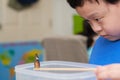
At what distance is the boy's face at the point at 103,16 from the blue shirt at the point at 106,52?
57mm

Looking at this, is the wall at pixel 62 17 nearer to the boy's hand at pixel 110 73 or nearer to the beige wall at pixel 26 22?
the beige wall at pixel 26 22

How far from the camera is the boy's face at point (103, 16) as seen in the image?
0.70 metres

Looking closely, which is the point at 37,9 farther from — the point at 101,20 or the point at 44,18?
the point at 101,20

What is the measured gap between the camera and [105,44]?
0.83 m

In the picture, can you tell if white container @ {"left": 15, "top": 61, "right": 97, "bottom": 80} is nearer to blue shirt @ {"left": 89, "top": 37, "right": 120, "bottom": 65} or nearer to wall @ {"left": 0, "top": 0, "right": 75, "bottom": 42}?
blue shirt @ {"left": 89, "top": 37, "right": 120, "bottom": 65}

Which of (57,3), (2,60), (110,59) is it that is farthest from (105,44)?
(57,3)

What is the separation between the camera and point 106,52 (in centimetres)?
81

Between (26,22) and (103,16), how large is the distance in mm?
2635

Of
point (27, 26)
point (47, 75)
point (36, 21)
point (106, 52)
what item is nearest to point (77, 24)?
point (36, 21)

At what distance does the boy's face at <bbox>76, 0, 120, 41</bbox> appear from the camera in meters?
0.70

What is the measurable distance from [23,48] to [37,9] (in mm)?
493

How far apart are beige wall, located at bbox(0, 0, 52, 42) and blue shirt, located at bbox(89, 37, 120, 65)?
2363 millimetres

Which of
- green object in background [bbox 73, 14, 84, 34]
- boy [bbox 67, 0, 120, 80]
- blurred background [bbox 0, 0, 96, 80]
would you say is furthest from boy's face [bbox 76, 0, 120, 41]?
green object in background [bbox 73, 14, 84, 34]

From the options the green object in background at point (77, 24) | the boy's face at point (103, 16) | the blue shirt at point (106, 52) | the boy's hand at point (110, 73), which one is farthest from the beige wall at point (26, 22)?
the boy's hand at point (110, 73)
